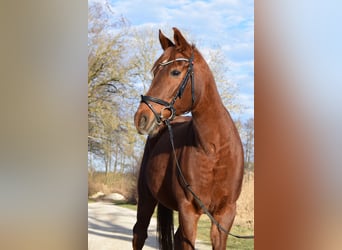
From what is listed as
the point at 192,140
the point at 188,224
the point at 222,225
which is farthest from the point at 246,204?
the point at 192,140

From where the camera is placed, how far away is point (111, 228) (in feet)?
9.07

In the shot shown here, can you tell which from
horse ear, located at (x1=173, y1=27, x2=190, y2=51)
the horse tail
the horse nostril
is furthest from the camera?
the horse tail

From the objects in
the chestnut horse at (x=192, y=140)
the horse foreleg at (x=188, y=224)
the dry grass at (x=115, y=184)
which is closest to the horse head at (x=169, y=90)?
the chestnut horse at (x=192, y=140)

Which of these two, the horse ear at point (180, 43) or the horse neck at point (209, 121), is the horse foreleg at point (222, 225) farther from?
the horse ear at point (180, 43)

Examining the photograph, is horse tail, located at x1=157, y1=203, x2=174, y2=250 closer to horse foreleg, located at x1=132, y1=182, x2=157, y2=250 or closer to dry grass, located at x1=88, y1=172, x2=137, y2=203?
horse foreleg, located at x1=132, y1=182, x2=157, y2=250

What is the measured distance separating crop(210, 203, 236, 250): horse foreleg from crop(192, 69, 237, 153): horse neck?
1.12ft

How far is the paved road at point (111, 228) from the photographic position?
274cm

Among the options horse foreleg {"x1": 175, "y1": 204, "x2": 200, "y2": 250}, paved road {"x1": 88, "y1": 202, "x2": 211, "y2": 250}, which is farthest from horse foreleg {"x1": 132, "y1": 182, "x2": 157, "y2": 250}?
horse foreleg {"x1": 175, "y1": 204, "x2": 200, "y2": 250}

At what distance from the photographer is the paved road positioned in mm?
2744

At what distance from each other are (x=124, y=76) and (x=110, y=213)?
83 centimetres
